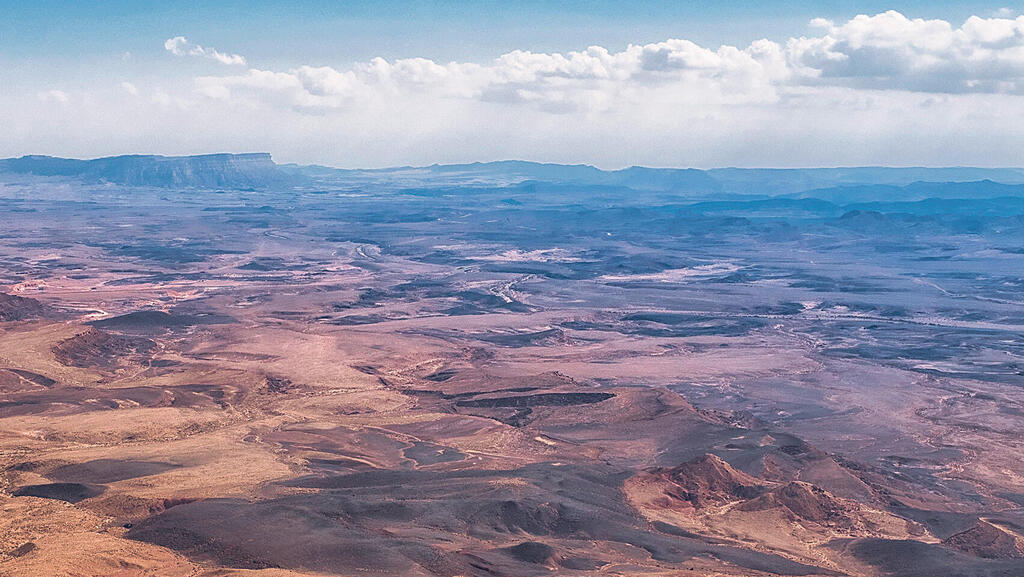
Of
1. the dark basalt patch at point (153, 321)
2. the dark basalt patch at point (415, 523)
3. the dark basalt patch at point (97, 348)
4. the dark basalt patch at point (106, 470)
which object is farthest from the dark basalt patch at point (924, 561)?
the dark basalt patch at point (153, 321)

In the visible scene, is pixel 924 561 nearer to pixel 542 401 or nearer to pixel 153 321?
pixel 542 401

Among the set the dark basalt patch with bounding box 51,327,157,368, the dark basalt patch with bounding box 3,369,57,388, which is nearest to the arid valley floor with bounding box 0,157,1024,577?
the dark basalt patch with bounding box 51,327,157,368

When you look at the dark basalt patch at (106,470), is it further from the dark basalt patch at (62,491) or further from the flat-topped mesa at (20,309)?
the flat-topped mesa at (20,309)

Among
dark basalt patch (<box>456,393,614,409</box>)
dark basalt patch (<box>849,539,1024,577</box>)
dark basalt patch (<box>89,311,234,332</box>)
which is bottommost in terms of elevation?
dark basalt patch (<box>456,393,614,409</box>)

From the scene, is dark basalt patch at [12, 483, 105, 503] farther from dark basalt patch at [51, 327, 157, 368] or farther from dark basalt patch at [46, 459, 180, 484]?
dark basalt patch at [51, 327, 157, 368]

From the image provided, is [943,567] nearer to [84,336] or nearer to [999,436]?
[999,436]

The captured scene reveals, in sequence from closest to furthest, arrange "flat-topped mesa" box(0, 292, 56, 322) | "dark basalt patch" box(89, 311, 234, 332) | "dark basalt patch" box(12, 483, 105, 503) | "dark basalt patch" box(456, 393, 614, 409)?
1. "dark basalt patch" box(12, 483, 105, 503)
2. "dark basalt patch" box(456, 393, 614, 409)
3. "dark basalt patch" box(89, 311, 234, 332)
4. "flat-topped mesa" box(0, 292, 56, 322)
